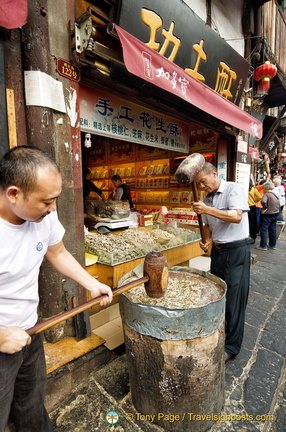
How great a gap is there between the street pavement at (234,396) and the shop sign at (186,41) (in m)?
4.58

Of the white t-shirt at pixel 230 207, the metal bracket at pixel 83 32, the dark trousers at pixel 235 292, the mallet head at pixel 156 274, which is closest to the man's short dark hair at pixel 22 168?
the mallet head at pixel 156 274

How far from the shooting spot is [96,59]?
9.79ft

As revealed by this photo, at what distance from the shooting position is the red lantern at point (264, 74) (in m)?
7.16

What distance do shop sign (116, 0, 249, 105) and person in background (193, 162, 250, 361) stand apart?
2.32 metres

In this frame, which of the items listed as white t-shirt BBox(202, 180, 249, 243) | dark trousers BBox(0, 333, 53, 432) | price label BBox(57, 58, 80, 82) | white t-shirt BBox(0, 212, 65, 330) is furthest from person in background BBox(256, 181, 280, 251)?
white t-shirt BBox(0, 212, 65, 330)

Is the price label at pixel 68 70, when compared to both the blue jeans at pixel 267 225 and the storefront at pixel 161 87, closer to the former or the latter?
the storefront at pixel 161 87

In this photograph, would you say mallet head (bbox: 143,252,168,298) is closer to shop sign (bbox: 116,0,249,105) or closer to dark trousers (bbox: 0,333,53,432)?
dark trousers (bbox: 0,333,53,432)

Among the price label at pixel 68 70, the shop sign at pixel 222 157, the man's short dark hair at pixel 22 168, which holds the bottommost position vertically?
the man's short dark hair at pixel 22 168

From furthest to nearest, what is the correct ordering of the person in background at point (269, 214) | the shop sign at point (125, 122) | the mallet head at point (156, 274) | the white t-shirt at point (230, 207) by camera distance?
the person in background at point (269, 214), the shop sign at point (125, 122), the white t-shirt at point (230, 207), the mallet head at point (156, 274)

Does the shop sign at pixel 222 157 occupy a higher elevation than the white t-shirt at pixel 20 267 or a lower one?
higher

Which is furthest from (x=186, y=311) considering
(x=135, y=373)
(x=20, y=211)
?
(x=20, y=211)

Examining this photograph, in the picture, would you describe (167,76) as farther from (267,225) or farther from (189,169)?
(267,225)

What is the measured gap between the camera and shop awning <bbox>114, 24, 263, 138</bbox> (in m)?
2.54

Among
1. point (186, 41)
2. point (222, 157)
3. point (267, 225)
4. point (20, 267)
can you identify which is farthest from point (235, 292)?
point (267, 225)
